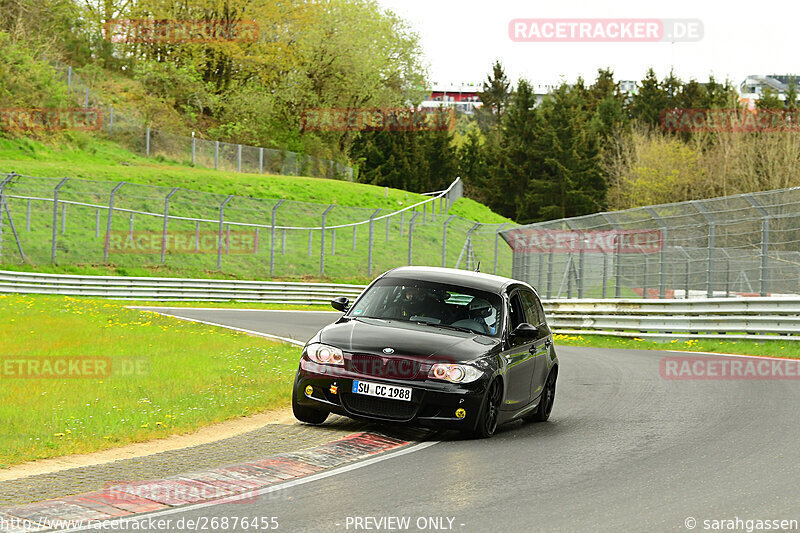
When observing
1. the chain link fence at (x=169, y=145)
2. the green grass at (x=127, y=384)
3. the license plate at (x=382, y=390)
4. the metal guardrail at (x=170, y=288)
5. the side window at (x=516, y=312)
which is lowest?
the metal guardrail at (x=170, y=288)

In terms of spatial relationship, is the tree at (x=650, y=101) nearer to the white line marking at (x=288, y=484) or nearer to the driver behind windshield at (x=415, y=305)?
the driver behind windshield at (x=415, y=305)

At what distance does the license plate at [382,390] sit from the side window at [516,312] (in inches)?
70.9

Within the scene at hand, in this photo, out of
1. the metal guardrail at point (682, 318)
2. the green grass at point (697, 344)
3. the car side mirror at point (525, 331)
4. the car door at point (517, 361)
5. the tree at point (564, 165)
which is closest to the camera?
the car door at point (517, 361)

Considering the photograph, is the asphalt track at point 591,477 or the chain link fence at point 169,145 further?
the chain link fence at point 169,145

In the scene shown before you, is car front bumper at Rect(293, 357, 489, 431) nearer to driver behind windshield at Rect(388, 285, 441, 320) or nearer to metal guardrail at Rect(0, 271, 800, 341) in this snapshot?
driver behind windshield at Rect(388, 285, 441, 320)

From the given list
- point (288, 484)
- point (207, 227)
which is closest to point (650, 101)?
point (207, 227)

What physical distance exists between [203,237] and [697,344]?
75.9ft

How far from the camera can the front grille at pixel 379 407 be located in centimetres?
935

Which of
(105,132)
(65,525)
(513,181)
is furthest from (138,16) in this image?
(65,525)

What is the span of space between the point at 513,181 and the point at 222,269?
51.8 metres

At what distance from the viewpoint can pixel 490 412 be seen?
976 centimetres

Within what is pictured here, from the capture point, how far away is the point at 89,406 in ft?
36.9

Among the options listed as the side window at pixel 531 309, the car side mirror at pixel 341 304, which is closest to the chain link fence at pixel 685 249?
the side window at pixel 531 309

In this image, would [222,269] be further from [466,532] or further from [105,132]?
[466,532]
